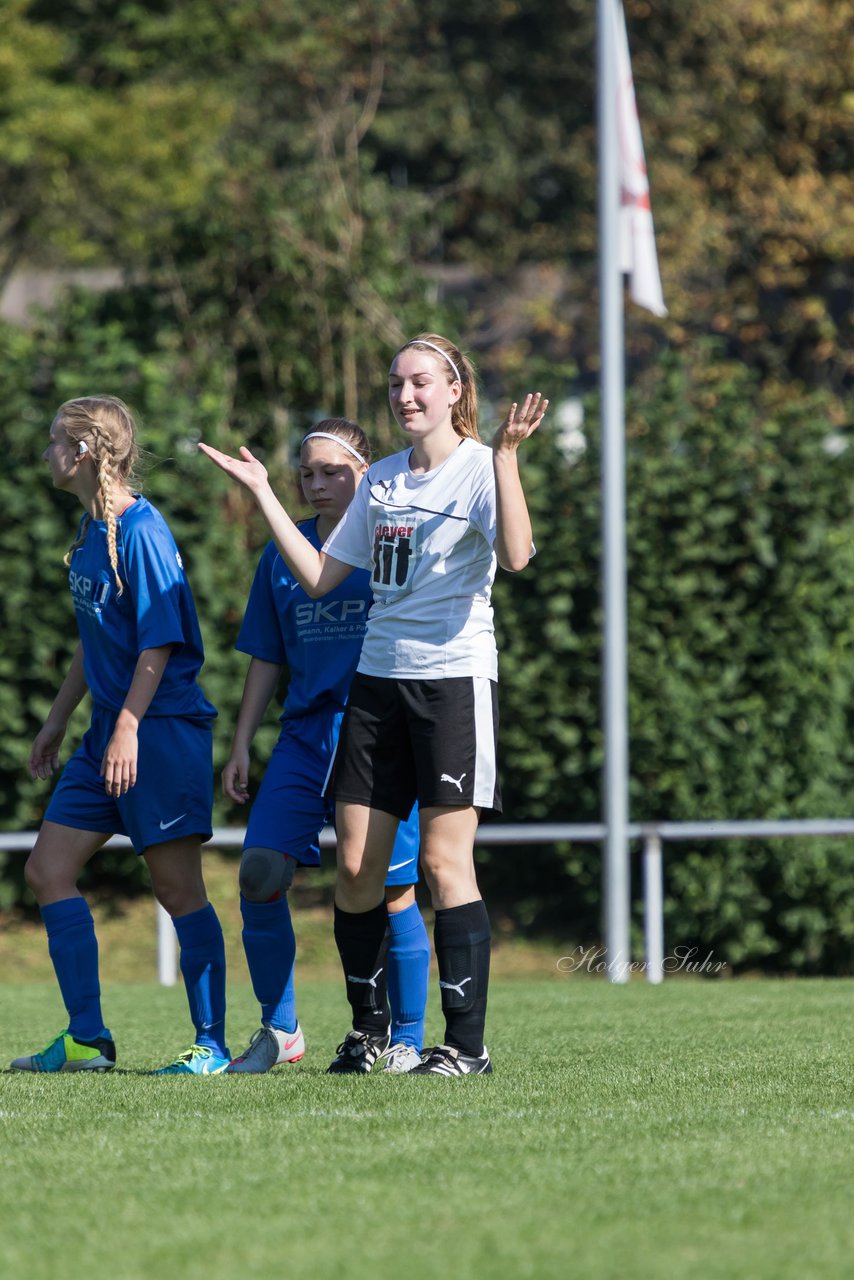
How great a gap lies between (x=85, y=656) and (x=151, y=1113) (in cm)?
158

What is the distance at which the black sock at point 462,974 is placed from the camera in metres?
4.85

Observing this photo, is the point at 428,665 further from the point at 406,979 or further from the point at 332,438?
the point at 406,979

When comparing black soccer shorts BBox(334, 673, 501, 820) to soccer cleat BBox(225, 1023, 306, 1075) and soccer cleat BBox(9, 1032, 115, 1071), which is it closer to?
soccer cleat BBox(225, 1023, 306, 1075)

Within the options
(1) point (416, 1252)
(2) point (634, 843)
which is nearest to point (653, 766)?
(2) point (634, 843)

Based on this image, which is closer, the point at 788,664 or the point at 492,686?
the point at 492,686

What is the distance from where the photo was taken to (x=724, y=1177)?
11.1ft

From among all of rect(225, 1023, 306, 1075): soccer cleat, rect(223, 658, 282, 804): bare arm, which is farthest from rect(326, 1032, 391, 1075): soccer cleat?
rect(223, 658, 282, 804): bare arm

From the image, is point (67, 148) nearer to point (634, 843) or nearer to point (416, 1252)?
point (634, 843)

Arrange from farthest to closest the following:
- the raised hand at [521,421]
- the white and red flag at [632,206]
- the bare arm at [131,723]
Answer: the white and red flag at [632,206] → the bare arm at [131,723] → the raised hand at [521,421]

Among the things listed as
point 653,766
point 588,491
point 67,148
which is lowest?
point 653,766

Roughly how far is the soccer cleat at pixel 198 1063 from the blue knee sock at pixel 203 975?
26 millimetres

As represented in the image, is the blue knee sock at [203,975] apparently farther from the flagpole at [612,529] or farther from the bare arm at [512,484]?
the flagpole at [612,529]

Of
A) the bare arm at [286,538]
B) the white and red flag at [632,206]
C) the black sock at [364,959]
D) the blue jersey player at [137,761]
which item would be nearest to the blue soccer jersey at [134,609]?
the blue jersey player at [137,761]

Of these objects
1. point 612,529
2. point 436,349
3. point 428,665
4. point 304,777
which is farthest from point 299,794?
point 612,529
